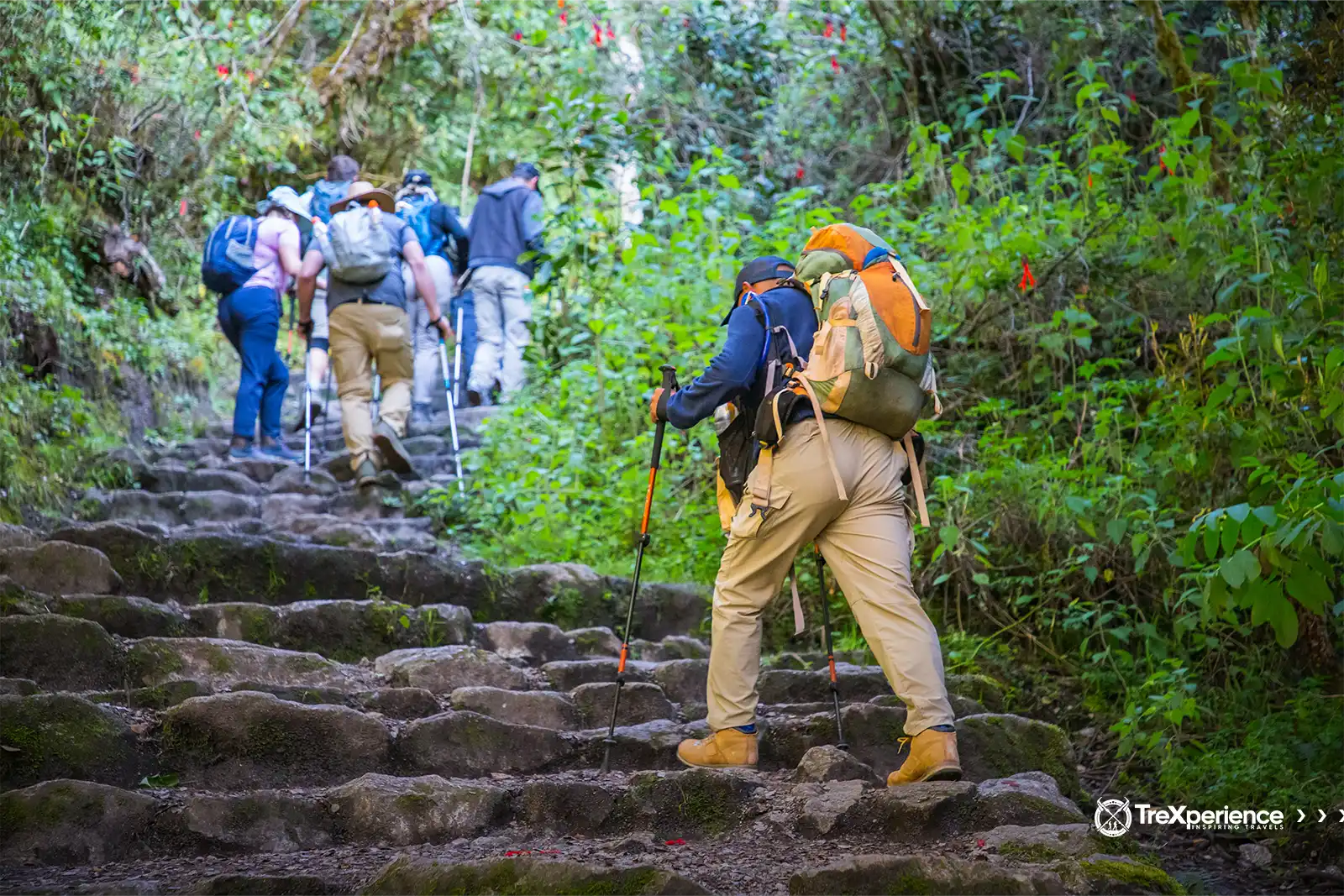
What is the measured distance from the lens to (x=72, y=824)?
3.21 m

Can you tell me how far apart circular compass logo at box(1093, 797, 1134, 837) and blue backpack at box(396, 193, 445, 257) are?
7975 mm

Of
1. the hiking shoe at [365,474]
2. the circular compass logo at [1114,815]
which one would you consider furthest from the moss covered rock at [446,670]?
the hiking shoe at [365,474]

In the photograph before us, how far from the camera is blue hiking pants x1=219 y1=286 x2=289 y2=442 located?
9.04m

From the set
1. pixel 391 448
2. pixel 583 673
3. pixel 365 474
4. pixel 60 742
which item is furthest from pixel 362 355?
pixel 60 742

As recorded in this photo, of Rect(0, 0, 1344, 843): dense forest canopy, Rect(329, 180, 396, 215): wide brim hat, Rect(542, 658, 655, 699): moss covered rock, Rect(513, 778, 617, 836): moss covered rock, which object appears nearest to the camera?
Rect(513, 778, 617, 836): moss covered rock

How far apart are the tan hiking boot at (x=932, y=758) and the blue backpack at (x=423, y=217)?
7.98 m

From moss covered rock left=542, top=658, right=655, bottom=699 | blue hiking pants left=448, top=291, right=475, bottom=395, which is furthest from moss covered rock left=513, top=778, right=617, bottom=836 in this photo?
blue hiking pants left=448, top=291, right=475, bottom=395

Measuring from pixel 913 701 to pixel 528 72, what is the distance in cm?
1403

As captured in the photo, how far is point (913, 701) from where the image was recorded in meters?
3.87

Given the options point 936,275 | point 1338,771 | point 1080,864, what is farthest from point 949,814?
point 936,275

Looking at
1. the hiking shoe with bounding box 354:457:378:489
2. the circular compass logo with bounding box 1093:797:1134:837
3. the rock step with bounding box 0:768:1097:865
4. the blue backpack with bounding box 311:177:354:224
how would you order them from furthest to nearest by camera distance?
the blue backpack with bounding box 311:177:354:224 → the hiking shoe with bounding box 354:457:378:489 → the circular compass logo with bounding box 1093:797:1134:837 → the rock step with bounding box 0:768:1097:865

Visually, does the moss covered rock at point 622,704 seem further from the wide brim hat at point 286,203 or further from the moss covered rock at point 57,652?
the wide brim hat at point 286,203

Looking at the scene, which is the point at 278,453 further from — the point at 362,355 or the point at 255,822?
the point at 255,822

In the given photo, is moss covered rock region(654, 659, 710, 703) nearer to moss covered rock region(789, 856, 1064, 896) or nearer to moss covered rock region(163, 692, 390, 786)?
moss covered rock region(163, 692, 390, 786)
